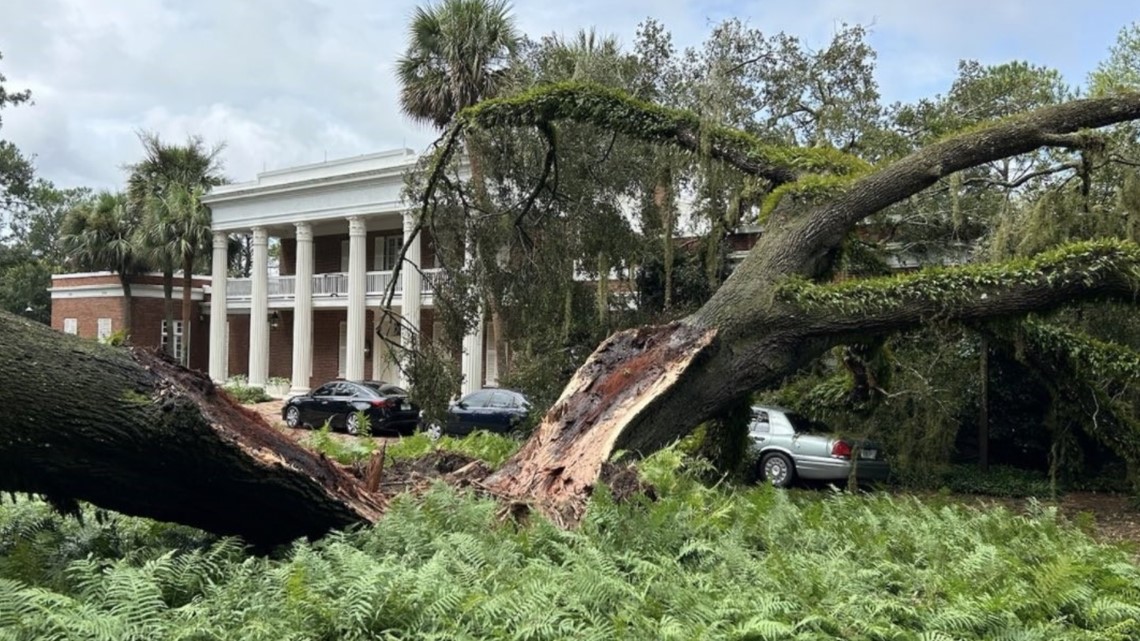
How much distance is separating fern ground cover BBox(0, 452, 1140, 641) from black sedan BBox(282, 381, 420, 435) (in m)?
14.2

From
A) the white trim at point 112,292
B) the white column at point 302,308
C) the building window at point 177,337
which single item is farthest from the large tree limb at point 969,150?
the white trim at point 112,292

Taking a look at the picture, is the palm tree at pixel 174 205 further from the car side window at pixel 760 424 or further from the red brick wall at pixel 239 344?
the car side window at pixel 760 424

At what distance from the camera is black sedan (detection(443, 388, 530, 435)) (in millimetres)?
16969

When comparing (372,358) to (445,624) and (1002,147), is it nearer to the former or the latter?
(1002,147)

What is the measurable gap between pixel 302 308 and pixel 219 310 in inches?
197

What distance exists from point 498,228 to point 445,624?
7984 mm

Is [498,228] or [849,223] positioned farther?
[498,228]

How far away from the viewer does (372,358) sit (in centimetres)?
2894

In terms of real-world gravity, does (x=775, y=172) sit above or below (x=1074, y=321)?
above

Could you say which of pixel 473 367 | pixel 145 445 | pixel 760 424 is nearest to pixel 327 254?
pixel 473 367

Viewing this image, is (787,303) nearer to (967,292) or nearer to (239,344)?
(967,292)

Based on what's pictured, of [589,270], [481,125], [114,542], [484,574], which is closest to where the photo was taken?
[484,574]

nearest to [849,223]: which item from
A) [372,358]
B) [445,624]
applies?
[445,624]

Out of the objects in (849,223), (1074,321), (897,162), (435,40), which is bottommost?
(1074,321)
